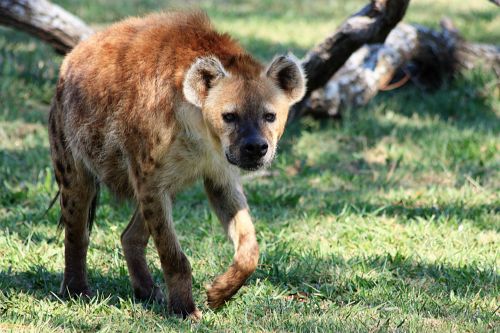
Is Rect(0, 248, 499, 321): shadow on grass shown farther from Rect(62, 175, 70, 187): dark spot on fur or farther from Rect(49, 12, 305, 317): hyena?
Rect(62, 175, 70, 187): dark spot on fur

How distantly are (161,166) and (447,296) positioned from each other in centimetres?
156

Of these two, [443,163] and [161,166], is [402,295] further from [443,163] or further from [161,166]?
[443,163]

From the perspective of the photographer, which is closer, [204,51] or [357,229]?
[204,51]

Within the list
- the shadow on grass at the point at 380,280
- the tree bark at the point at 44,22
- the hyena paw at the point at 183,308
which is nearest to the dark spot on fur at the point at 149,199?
the hyena paw at the point at 183,308

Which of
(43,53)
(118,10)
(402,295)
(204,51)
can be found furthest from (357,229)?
(118,10)

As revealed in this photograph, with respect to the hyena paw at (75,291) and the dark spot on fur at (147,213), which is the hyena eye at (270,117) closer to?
the dark spot on fur at (147,213)

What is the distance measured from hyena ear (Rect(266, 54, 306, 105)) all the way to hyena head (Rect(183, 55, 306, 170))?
3cm

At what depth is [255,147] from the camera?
4250 mm

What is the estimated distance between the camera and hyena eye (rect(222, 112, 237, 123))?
4.36 metres

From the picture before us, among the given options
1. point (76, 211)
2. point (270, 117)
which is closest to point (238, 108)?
point (270, 117)

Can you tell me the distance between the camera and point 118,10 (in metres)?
11.7

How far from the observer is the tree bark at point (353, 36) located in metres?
7.16

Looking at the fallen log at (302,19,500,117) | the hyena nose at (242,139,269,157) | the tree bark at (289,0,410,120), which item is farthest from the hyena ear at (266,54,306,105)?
the fallen log at (302,19,500,117)

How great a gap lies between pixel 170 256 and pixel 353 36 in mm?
3486
